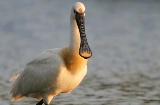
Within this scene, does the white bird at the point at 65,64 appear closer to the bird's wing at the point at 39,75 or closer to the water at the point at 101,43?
the bird's wing at the point at 39,75

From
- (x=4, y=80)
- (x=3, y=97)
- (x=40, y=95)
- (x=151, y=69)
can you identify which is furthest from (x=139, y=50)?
(x=40, y=95)

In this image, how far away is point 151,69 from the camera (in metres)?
14.1

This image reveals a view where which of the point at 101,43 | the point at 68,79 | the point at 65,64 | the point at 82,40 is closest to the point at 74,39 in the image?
the point at 82,40

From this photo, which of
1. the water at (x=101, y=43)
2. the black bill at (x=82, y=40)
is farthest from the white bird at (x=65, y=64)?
the water at (x=101, y=43)

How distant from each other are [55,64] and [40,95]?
2.75 feet

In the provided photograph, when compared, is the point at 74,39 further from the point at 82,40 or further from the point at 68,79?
the point at 68,79

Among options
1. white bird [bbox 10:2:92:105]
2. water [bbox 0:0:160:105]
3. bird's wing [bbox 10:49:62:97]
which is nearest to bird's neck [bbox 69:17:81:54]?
white bird [bbox 10:2:92:105]

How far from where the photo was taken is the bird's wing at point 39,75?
9056 millimetres

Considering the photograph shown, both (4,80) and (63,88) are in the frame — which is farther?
(4,80)

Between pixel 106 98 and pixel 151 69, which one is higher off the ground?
pixel 151 69

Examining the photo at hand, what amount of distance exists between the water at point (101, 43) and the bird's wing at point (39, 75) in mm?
1060

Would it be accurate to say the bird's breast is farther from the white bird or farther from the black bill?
the black bill

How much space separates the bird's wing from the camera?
9.06 metres

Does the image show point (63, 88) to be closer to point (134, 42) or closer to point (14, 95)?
point (14, 95)
